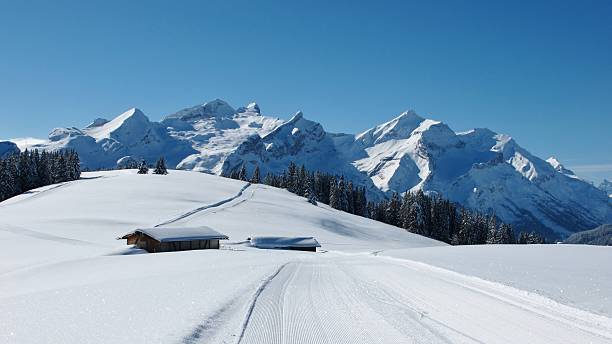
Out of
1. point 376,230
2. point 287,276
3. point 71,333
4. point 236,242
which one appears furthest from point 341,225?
point 71,333

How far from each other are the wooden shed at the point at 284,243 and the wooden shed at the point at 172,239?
661 centimetres

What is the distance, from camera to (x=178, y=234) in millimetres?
47219

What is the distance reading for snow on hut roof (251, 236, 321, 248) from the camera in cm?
5615

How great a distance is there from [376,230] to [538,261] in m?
65.9

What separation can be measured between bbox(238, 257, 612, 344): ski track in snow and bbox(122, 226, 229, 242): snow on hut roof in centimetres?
2952

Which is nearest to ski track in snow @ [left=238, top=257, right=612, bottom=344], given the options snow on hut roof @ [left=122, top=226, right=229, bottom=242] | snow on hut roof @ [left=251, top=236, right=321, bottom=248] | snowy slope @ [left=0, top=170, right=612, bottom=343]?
snowy slope @ [left=0, top=170, right=612, bottom=343]

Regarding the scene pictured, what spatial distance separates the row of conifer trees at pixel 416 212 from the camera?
363 ft

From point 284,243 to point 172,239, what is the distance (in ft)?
54.8

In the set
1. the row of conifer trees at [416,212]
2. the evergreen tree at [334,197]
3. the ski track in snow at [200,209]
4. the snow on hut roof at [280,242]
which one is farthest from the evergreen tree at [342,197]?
the snow on hut roof at [280,242]

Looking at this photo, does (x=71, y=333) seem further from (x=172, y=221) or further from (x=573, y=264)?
(x=172, y=221)

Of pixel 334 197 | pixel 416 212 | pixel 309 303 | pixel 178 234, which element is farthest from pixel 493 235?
pixel 309 303

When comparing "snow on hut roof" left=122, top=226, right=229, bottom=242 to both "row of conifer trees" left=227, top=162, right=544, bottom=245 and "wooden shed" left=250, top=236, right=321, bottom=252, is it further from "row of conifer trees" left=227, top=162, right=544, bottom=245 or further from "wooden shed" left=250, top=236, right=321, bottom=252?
"row of conifer trees" left=227, top=162, right=544, bottom=245

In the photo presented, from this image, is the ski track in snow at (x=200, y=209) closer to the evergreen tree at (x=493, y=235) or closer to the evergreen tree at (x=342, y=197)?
→ the evergreen tree at (x=342, y=197)

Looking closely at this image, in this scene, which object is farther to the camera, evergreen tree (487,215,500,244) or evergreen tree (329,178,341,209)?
evergreen tree (329,178,341,209)
